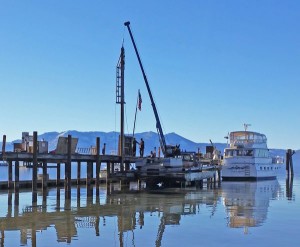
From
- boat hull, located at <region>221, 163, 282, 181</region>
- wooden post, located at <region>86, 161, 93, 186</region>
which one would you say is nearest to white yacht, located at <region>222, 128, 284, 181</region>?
boat hull, located at <region>221, 163, 282, 181</region>

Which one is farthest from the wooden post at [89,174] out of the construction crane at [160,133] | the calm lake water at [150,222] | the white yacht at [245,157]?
the white yacht at [245,157]

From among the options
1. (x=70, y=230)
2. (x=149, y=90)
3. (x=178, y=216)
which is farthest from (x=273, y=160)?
(x=70, y=230)

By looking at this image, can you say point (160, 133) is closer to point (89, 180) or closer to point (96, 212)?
point (89, 180)

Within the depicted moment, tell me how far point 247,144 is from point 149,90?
2105 cm

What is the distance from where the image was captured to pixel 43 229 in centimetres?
2161

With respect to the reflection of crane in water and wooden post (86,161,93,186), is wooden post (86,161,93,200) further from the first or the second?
the reflection of crane in water

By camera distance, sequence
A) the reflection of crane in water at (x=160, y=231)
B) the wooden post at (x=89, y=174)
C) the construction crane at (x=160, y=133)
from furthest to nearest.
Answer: the construction crane at (x=160, y=133)
the wooden post at (x=89, y=174)
the reflection of crane in water at (x=160, y=231)

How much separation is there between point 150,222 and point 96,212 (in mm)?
4856

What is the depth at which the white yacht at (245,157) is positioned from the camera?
66.2 metres

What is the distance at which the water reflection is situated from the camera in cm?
2022

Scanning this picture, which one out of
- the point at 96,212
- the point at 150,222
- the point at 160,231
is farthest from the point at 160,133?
the point at 160,231

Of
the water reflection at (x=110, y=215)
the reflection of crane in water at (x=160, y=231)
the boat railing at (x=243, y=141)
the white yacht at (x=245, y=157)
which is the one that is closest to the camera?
the reflection of crane in water at (x=160, y=231)

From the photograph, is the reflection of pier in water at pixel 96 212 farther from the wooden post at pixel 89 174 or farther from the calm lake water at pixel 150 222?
the wooden post at pixel 89 174

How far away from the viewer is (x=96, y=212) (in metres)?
27.9
